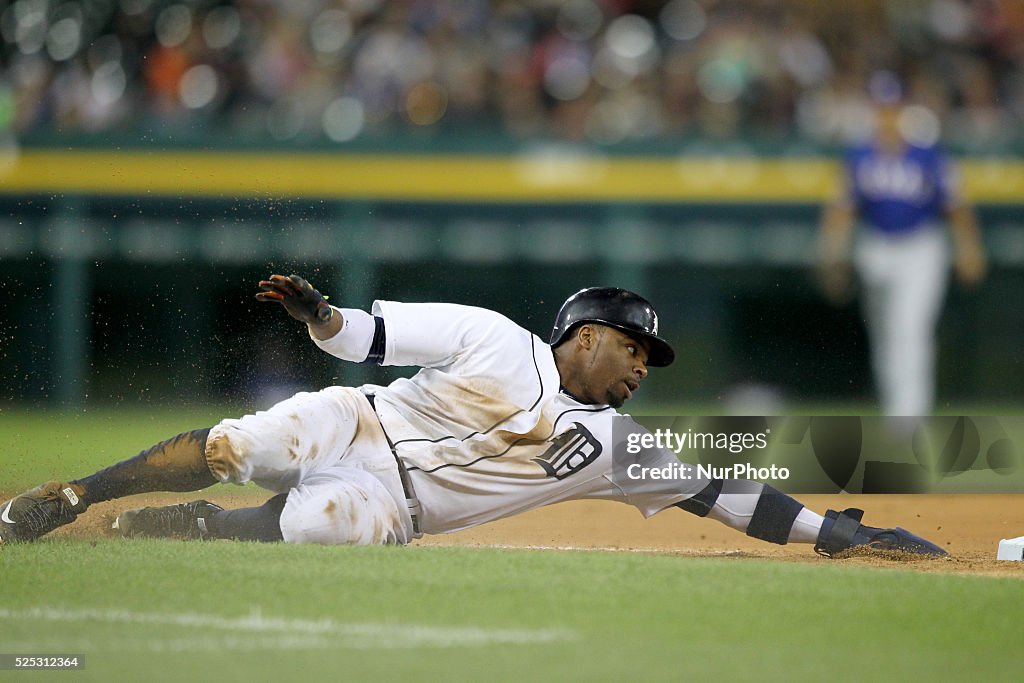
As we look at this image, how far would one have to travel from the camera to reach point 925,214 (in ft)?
28.8

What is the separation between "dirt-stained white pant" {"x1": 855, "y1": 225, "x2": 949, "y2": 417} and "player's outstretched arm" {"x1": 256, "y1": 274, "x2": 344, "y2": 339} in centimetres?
521

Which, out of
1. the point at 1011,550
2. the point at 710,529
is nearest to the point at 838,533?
the point at 1011,550

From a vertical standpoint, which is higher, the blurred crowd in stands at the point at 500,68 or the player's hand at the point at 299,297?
the blurred crowd in stands at the point at 500,68

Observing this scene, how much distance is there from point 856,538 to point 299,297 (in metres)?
2.17

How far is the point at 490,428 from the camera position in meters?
4.86

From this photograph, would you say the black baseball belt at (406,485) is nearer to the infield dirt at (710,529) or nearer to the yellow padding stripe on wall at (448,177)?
the infield dirt at (710,529)

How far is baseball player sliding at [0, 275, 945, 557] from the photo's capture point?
15.2ft

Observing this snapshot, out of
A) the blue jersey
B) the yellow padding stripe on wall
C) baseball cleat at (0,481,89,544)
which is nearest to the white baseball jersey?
baseball cleat at (0,481,89,544)

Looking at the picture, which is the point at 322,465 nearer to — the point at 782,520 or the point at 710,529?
the point at 782,520

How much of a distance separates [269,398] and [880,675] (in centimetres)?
345

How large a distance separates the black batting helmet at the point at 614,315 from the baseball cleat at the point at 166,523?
4.65 feet

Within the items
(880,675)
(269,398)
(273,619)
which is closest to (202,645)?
(273,619)

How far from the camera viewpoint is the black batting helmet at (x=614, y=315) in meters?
4.92

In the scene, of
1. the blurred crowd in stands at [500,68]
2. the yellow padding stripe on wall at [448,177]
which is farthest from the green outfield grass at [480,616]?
the blurred crowd in stands at [500,68]
